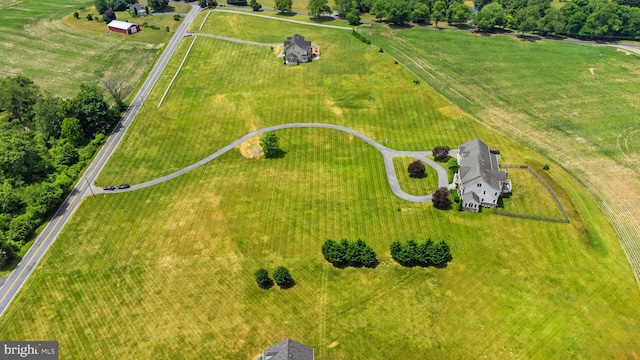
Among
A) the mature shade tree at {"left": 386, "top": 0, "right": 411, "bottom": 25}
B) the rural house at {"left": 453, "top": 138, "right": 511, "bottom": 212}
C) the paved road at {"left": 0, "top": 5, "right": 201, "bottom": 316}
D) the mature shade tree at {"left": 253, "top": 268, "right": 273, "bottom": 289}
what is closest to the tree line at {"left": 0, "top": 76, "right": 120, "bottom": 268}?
the paved road at {"left": 0, "top": 5, "right": 201, "bottom": 316}

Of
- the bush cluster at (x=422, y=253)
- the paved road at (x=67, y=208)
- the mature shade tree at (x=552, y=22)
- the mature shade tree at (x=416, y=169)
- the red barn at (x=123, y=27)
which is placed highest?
the mature shade tree at (x=552, y=22)

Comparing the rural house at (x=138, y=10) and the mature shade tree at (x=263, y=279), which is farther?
the rural house at (x=138, y=10)

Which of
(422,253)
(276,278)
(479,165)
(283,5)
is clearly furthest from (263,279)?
(283,5)

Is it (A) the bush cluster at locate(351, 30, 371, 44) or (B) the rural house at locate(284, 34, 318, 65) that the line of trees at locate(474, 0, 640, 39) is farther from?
(B) the rural house at locate(284, 34, 318, 65)

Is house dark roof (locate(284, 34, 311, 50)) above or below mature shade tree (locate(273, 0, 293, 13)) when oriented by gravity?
below

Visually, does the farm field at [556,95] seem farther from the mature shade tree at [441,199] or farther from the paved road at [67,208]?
the paved road at [67,208]

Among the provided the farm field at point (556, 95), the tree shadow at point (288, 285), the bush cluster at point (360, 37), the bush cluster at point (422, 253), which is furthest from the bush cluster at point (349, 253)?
the bush cluster at point (360, 37)

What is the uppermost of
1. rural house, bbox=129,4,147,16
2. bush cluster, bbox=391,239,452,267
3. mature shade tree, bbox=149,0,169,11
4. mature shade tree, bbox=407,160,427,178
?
mature shade tree, bbox=149,0,169,11
